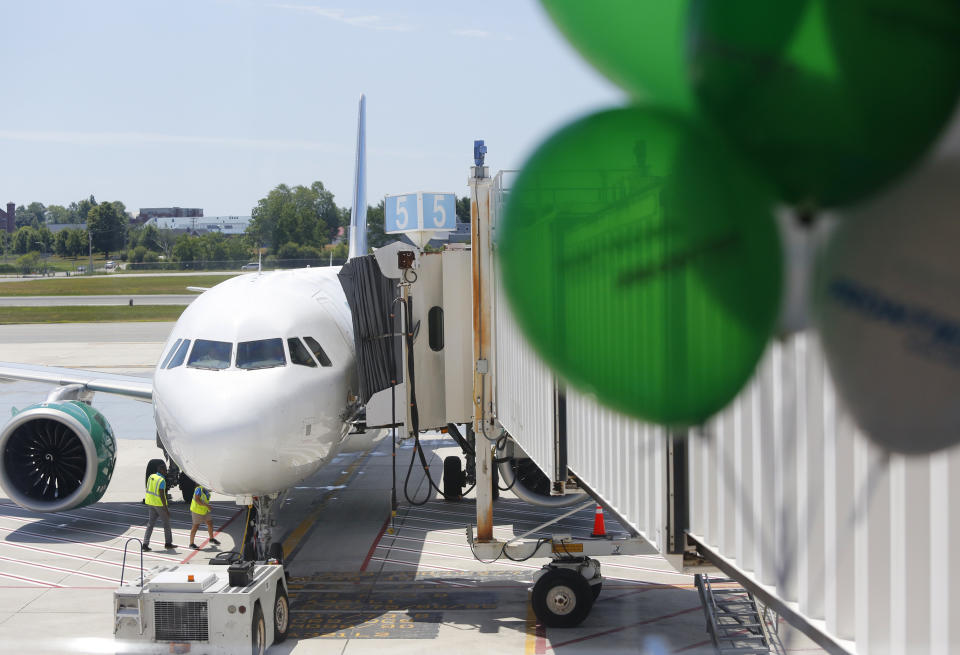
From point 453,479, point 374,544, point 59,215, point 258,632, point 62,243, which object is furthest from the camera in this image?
point 59,215

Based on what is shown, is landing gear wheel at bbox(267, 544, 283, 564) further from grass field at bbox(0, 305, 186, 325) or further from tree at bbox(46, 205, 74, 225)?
tree at bbox(46, 205, 74, 225)

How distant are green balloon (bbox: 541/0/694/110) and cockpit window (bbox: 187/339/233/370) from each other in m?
11.4

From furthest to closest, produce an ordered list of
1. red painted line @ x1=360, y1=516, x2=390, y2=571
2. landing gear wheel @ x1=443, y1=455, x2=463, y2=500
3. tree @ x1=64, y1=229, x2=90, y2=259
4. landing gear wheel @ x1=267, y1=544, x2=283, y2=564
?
1. tree @ x1=64, y1=229, x2=90, y2=259
2. landing gear wheel @ x1=443, y1=455, x2=463, y2=500
3. red painted line @ x1=360, y1=516, x2=390, y2=571
4. landing gear wheel @ x1=267, y1=544, x2=283, y2=564

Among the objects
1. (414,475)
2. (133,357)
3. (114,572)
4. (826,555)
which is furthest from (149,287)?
(826,555)

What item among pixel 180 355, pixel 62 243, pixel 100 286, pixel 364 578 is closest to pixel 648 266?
pixel 180 355

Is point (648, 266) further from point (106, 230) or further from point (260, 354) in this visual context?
point (106, 230)

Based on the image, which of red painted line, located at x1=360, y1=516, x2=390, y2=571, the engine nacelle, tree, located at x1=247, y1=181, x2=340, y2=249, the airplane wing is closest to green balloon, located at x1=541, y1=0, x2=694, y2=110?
tree, located at x1=247, y1=181, x2=340, y2=249

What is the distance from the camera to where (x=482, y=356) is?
1089 centimetres

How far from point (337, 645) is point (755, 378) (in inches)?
435

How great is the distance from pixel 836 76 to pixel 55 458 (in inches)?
714

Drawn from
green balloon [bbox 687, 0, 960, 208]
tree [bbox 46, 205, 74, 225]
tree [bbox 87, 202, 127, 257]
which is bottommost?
green balloon [bbox 687, 0, 960, 208]

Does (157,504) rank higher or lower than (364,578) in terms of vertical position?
higher

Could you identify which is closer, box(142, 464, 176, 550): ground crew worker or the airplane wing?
box(142, 464, 176, 550): ground crew worker

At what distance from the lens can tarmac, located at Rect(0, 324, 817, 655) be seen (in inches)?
458
